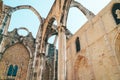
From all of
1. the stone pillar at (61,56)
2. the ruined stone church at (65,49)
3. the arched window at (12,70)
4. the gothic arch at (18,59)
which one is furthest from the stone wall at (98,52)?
the arched window at (12,70)

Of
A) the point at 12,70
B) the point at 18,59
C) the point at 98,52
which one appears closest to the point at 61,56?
the point at 98,52

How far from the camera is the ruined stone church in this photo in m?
7.83

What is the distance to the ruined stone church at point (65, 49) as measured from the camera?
783cm

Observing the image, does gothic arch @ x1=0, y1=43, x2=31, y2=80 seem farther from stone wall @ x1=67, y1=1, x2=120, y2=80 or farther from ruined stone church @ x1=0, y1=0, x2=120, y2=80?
stone wall @ x1=67, y1=1, x2=120, y2=80

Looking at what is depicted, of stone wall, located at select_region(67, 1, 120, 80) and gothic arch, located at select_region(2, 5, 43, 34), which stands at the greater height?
gothic arch, located at select_region(2, 5, 43, 34)

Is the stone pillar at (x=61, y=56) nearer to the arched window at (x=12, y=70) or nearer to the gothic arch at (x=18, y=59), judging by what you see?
the gothic arch at (x=18, y=59)

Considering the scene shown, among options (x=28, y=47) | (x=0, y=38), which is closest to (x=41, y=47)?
(x=28, y=47)

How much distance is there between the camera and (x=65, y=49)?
24.0 ft

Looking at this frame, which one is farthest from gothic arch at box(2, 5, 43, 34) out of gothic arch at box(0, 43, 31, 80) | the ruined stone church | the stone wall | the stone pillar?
the stone pillar

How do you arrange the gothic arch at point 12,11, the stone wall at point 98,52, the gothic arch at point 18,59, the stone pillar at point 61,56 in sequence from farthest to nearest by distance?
the gothic arch at point 12,11
the gothic arch at point 18,59
the stone wall at point 98,52
the stone pillar at point 61,56

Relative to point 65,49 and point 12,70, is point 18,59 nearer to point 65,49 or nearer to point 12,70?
point 12,70

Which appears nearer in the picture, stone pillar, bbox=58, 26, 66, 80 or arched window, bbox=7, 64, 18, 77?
stone pillar, bbox=58, 26, 66, 80

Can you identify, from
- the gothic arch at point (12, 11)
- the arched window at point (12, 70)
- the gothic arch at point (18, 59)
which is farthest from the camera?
the gothic arch at point (12, 11)

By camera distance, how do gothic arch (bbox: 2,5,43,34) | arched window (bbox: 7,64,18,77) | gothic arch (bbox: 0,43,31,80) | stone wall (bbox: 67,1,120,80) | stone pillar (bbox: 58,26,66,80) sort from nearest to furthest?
stone pillar (bbox: 58,26,66,80)
stone wall (bbox: 67,1,120,80)
arched window (bbox: 7,64,18,77)
gothic arch (bbox: 0,43,31,80)
gothic arch (bbox: 2,5,43,34)
